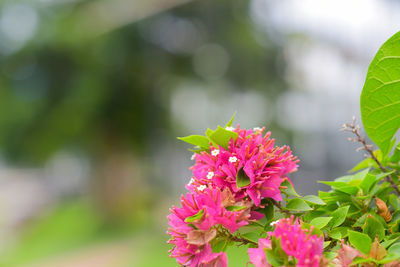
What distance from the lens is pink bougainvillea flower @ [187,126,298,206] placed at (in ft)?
1.17

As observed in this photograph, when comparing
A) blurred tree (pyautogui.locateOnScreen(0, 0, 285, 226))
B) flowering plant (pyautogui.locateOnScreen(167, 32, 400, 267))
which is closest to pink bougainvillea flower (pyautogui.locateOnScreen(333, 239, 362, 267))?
flowering plant (pyautogui.locateOnScreen(167, 32, 400, 267))

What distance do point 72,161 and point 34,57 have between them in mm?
3410

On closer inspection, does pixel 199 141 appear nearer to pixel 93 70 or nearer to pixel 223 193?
pixel 223 193

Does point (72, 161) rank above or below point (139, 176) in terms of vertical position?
above

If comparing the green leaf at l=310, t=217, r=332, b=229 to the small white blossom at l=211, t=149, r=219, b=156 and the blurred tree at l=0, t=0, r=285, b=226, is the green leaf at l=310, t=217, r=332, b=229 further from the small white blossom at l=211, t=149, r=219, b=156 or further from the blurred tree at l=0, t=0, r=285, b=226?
the blurred tree at l=0, t=0, r=285, b=226

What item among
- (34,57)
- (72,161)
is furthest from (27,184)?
(34,57)

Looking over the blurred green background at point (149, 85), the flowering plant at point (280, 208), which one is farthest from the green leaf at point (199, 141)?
the blurred green background at point (149, 85)

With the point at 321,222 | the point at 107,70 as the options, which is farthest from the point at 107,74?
the point at 321,222

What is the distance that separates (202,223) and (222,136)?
0.29 feet

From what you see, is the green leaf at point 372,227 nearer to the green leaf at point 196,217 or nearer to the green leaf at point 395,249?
the green leaf at point 395,249

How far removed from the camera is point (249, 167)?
356 millimetres

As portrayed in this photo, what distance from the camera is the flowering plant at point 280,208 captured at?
1.00ft

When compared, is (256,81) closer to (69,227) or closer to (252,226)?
(69,227)

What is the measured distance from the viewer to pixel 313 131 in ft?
11.2
